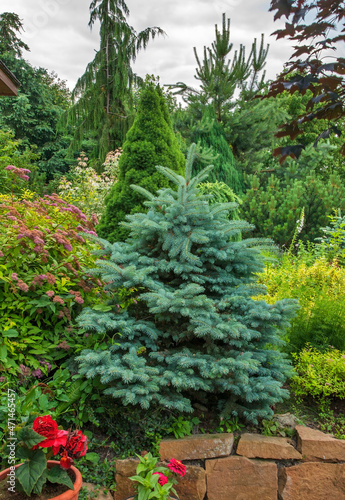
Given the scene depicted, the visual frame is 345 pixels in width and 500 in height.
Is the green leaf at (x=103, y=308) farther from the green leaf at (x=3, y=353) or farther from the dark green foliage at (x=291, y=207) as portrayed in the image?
the dark green foliage at (x=291, y=207)

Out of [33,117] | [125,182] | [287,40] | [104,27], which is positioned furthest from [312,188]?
[33,117]

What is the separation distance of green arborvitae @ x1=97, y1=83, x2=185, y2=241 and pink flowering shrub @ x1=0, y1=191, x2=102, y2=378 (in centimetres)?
113

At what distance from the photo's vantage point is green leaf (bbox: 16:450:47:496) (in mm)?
1534

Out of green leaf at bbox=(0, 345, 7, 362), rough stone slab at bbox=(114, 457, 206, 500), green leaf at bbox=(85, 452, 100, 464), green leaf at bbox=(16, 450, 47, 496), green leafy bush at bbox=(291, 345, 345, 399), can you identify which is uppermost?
→ green leaf at bbox=(0, 345, 7, 362)

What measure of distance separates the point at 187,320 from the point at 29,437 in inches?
48.8

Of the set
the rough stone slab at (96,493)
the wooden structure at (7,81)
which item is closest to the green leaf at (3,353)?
the rough stone slab at (96,493)

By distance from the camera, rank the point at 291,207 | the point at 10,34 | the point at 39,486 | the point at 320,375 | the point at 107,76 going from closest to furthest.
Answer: the point at 39,486
the point at 320,375
the point at 291,207
the point at 107,76
the point at 10,34

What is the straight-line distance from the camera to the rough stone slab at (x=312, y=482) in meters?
2.39

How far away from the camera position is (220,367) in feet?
7.13

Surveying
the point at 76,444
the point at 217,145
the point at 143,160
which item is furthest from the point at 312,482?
the point at 217,145

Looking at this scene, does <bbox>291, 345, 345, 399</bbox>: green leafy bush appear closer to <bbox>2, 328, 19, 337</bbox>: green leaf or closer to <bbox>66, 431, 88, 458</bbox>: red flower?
<bbox>66, 431, 88, 458</bbox>: red flower

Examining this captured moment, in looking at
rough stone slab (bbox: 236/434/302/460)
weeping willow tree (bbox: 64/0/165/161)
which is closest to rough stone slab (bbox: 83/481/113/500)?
rough stone slab (bbox: 236/434/302/460)

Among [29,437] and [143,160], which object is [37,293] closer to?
[29,437]

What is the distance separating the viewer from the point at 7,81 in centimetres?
544
